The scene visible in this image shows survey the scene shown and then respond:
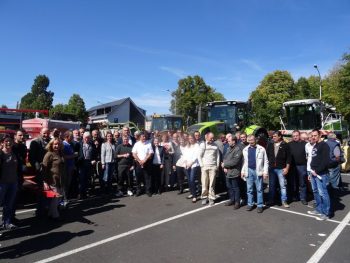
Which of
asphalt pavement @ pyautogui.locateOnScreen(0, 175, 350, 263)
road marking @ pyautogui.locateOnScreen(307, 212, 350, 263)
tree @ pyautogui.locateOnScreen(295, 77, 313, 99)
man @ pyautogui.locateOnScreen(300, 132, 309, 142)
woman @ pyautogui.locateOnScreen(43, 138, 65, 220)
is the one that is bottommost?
road marking @ pyautogui.locateOnScreen(307, 212, 350, 263)

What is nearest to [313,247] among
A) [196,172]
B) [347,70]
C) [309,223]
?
[309,223]

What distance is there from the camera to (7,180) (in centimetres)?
602

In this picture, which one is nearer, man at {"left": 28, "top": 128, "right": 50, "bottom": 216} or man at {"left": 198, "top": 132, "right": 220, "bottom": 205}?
man at {"left": 28, "top": 128, "right": 50, "bottom": 216}

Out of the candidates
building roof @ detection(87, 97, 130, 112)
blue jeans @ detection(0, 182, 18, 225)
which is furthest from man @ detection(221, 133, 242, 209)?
building roof @ detection(87, 97, 130, 112)

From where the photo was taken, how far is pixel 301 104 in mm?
18797

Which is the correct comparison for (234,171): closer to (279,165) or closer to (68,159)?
(279,165)

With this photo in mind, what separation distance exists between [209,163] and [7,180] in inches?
183

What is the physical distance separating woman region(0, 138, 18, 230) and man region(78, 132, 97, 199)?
2487 mm

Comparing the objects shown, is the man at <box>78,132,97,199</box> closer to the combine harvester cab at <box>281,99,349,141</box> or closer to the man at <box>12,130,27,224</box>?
the man at <box>12,130,27,224</box>

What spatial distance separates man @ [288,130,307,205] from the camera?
8.20 meters

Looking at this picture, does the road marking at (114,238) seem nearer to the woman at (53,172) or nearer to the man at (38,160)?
the woman at (53,172)

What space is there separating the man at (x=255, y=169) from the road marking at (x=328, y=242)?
1689mm

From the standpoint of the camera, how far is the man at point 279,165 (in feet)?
25.9

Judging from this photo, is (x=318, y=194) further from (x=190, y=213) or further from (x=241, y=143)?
(x=190, y=213)
